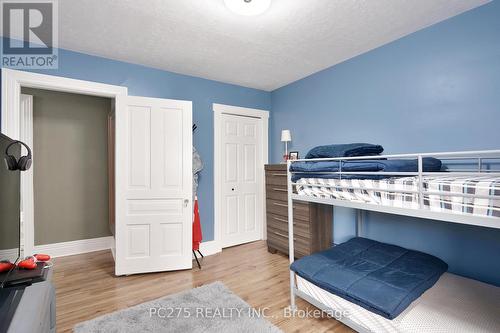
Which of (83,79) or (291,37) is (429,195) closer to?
(291,37)

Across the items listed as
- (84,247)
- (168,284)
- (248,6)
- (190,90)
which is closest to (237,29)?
(248,6)

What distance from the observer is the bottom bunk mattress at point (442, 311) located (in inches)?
54.3

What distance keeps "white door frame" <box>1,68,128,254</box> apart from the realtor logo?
14 centimetres

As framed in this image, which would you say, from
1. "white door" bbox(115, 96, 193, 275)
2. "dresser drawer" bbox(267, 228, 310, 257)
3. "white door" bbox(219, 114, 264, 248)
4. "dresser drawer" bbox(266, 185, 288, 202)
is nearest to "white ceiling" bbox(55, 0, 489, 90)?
"white door" bbox(115, 96, 193, 275)

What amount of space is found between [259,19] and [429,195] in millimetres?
1864

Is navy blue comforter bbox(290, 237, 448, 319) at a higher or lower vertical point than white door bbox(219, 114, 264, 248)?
lower

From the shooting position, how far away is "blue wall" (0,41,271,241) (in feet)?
8.75

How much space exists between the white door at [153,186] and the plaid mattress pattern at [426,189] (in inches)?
64.0

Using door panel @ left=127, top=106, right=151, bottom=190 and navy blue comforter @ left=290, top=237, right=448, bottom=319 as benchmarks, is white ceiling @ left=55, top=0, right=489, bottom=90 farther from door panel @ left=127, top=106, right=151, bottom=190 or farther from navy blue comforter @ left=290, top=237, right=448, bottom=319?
navy blue comforter @ left=290, top=237, right=448, bottom=319

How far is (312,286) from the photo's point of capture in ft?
6.25

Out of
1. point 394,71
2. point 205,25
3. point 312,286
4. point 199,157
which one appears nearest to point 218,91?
point 199,157

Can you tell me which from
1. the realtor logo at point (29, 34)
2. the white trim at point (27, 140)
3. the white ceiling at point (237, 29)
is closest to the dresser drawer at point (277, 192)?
the white ceiling at point (237, 29)

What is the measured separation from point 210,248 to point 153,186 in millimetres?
1279

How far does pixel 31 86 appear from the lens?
2482mm
